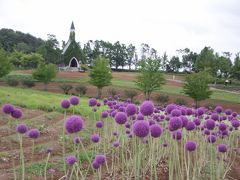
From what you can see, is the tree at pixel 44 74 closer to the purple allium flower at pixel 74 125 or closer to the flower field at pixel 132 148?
the flower field at pixel 132 148

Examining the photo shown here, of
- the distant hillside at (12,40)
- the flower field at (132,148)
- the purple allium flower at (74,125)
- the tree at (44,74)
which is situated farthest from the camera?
the distant hillside at (12,40)

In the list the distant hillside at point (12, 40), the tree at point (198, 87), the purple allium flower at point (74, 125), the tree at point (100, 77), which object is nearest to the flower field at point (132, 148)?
the purple allium flower at point (74, 125)

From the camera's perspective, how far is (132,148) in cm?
896

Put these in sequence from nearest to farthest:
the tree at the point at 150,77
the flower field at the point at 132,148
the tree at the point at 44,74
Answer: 1. the flower field at the point at 132,148
2. the tree at the point at 150,77
3. the tree at the point at 44,74

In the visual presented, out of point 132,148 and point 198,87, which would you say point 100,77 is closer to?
point 198,87

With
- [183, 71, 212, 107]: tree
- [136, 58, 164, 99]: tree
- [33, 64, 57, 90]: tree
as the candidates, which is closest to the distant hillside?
[33, 64, 57, 90]: tree

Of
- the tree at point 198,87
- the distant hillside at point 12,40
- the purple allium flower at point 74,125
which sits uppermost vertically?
the distant hillside at point 12,40

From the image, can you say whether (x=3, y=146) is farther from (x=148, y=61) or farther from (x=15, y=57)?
(x=15, y=57)

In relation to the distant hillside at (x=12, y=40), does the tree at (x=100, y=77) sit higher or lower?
lower

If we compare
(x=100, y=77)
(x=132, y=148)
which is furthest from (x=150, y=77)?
(x=132, y=148)

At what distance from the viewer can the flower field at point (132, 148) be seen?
487 centimetres

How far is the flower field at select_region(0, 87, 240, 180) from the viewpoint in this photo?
4.87 m

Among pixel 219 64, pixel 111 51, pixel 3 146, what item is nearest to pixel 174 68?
pixel 111 51

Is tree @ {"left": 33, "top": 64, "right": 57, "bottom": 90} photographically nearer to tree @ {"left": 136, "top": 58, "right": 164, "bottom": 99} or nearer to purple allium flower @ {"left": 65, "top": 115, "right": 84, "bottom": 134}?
tree @ {"left": 136, "top": 58, "right": 164, "bottom": 99}
